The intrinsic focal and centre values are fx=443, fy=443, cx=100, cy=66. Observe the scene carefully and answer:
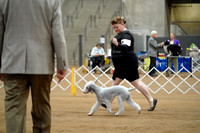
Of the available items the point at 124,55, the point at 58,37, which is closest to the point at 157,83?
the point at 124,55

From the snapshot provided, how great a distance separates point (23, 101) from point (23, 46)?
43 centimetres

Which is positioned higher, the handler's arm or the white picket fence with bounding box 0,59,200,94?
the handler's arm

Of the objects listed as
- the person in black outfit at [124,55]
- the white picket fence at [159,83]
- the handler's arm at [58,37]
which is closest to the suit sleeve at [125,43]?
the person in black outfit at [124,55]

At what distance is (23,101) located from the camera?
3453 millimetres

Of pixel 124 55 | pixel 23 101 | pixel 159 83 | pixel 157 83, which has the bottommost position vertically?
pixel 159 83

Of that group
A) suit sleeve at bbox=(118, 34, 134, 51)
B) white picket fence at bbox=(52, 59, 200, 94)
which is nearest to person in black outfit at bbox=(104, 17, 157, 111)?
suit sleeve at bbox=(118, 34, 134, 51)

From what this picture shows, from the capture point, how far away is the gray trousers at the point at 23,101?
338 centimetres

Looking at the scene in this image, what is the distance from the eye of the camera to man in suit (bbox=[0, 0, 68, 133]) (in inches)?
133

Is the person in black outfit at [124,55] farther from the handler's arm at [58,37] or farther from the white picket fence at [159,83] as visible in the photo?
Result: the handler's arm at [58,37]

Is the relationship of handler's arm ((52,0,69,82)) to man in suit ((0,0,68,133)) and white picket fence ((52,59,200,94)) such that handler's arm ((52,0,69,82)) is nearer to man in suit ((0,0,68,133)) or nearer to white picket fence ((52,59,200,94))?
man in suit ((0,0,68,133))

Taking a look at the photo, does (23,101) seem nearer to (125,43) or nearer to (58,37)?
(58,37)

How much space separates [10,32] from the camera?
3.40m

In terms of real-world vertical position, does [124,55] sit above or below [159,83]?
above

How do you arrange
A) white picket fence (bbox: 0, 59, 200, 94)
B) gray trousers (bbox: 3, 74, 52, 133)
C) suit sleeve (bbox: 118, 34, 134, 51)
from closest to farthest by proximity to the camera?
gray trousers (bbox: 3, 74, 52, 133) < suit sleeve (bbox: 118, 34, 134, 51) < white picket fence (bbox: 0, 59, 200, 94)
